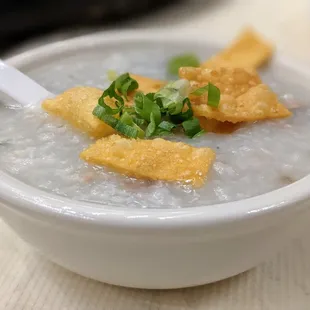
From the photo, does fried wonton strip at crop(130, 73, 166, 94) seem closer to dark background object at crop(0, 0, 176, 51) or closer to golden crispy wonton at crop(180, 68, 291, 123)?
golden crispy wonton at crop(180, 68, 291, 123)

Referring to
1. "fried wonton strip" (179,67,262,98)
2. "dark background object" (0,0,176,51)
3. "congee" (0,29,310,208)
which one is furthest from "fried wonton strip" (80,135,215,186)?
"dark background object" (0,0,176,51)

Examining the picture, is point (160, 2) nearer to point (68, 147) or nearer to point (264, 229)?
point (68, 147)

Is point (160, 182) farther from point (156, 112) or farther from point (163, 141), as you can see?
point (156, 112)

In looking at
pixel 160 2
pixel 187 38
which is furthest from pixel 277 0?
pixel 187 38

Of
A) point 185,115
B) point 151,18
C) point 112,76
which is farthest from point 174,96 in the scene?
point 151,18

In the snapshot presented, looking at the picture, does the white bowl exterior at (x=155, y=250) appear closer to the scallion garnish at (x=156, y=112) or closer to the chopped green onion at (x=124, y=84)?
the scallion garnish at (x=156, y=112)

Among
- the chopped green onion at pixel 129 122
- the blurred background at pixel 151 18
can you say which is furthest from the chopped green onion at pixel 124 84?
A: the blurred background at pixel 151 18
